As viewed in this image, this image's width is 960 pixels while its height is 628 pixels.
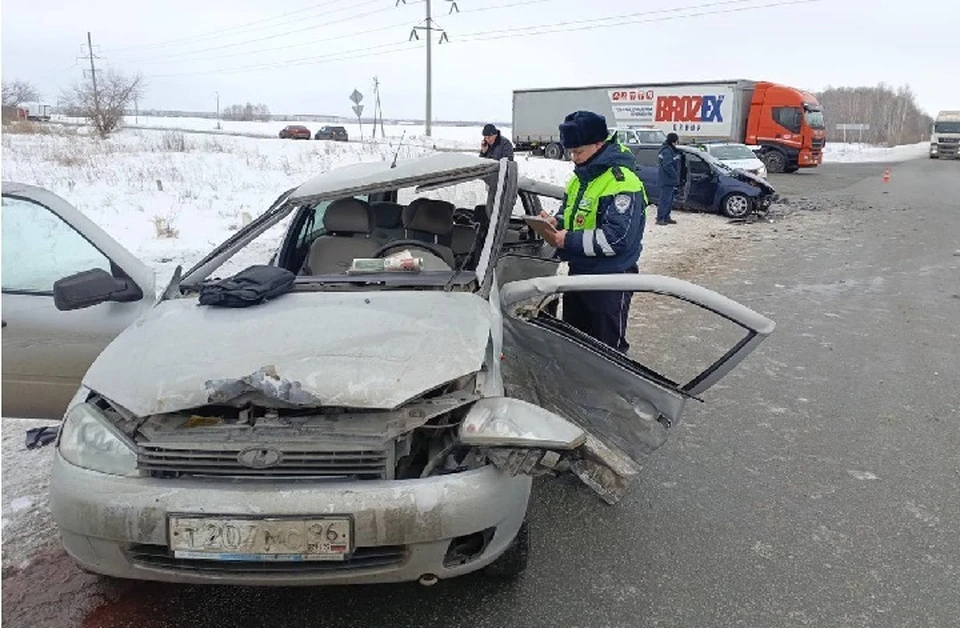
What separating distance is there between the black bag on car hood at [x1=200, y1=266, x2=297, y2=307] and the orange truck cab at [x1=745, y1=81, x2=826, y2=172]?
27206 mm

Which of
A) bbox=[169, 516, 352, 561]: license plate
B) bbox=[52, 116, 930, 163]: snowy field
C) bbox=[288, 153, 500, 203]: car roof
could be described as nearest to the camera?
bbox=[169, 516, 352, 561]: license plate

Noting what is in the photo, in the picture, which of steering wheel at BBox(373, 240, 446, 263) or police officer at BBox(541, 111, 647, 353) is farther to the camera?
police officer at BBox(541, 111, 647, 353)

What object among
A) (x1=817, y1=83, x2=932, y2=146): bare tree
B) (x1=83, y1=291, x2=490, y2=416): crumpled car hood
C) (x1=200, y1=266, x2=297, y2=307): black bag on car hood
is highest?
(x1=817, y1=83, x2=932, y2=146): bare tree

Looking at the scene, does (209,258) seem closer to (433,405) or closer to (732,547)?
(433,405)

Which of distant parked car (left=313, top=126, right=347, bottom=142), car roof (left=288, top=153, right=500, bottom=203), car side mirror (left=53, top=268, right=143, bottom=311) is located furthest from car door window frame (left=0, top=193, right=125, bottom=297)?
distant parked car (left=313, top=126, right=347, bottom=142)

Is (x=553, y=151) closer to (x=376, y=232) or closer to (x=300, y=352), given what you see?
(x=376, y=232)

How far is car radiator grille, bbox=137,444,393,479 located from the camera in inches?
86.5

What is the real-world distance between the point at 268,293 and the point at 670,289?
1.69 metres

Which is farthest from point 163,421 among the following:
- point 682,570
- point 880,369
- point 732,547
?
point 880,369

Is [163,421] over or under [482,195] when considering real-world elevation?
under

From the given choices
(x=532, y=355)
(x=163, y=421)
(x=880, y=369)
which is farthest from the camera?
(x=880, y=369)

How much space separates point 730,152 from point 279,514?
56.8 feet

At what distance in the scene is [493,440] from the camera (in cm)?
222

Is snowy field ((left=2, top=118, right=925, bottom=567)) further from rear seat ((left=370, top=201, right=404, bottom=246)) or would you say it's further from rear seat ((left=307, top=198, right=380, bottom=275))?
rear seat ((left=370, top=201, right=404, bottom=246))
